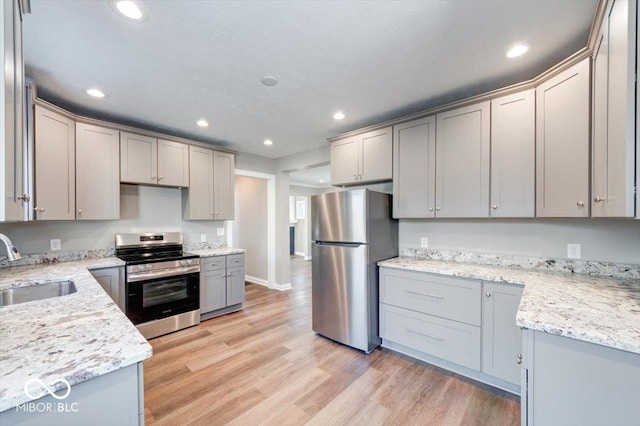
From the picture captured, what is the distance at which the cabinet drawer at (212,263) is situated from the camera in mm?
3471

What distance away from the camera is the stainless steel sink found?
72.1 inches

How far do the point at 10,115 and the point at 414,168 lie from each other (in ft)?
8.95

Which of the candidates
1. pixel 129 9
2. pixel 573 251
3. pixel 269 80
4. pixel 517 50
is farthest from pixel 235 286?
pixel 517 50

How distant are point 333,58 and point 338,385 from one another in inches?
101

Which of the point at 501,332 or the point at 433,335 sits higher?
the point at 501,332

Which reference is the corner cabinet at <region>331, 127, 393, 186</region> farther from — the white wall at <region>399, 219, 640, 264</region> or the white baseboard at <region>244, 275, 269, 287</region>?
the white baseboard at <region>244, 275, 269, 287</region>

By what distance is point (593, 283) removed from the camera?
5.90ft

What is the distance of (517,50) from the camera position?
184cm

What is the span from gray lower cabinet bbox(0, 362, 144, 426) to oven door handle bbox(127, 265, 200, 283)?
7.74ft

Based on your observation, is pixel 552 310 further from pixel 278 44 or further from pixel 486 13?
pixel 278 44

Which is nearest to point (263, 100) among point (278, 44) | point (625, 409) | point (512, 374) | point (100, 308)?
point (278, 44)

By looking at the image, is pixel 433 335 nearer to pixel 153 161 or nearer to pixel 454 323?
pixel 454 323

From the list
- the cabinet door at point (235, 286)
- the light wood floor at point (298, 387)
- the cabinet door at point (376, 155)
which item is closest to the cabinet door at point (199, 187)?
the cabinet door at point (235, 286)

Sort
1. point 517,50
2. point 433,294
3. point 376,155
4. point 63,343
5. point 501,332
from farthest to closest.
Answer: point 376,155
point 433,294
point 501,332
point 517,50
point 63,343
